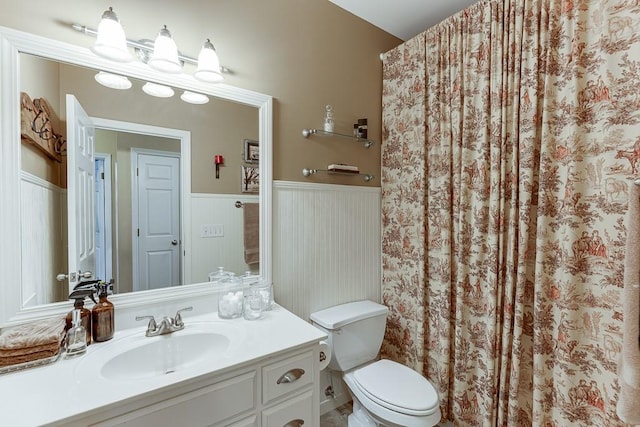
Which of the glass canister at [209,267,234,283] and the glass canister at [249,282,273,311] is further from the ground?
the glass canister at [209,267,234,283]

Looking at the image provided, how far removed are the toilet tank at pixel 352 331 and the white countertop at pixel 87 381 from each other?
497 millimetres

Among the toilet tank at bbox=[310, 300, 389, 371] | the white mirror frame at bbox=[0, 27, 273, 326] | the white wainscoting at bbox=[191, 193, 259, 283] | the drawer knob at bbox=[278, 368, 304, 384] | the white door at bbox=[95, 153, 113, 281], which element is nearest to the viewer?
the white mirror frame at bbox=[0, 27, 273, 326]

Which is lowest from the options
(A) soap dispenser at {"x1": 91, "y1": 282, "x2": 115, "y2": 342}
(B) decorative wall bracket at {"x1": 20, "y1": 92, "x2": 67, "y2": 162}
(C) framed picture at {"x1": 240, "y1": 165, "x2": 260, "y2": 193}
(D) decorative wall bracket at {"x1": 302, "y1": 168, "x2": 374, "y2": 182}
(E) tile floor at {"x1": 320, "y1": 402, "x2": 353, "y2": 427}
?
(E) tile floor at {"x1": 320, "y1": 402, "x2": 353, "y2": 427}

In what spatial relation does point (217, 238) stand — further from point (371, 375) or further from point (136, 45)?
point (371, 375)

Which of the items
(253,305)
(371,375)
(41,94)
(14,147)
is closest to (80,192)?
(14,147)

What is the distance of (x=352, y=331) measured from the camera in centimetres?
172

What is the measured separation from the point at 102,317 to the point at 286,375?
728 millimetres

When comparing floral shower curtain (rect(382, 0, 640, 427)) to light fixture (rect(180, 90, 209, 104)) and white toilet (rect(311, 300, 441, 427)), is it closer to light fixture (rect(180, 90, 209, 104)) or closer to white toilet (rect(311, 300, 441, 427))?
white toilet (rect(311, 300, 441, 427))

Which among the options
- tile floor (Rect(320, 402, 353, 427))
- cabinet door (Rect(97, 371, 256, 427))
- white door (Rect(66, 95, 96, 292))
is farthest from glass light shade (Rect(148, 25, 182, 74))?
tile floor (Rect(320, 402, 353, 427))

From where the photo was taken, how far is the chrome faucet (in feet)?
3.83

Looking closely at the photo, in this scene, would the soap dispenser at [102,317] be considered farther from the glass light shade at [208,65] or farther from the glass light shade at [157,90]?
the glass light shade at [208,65]

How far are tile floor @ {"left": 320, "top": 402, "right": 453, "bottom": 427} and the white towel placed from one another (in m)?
1.11

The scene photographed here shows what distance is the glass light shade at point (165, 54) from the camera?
1.19m

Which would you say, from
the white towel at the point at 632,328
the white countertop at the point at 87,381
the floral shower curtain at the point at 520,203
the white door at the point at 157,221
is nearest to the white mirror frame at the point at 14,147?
the white door at the point at 157,221
